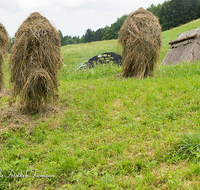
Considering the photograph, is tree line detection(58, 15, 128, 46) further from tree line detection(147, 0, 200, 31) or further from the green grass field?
the green grass field

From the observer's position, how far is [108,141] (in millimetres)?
3287

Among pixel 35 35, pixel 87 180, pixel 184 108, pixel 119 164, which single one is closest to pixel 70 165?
pixel 87 180

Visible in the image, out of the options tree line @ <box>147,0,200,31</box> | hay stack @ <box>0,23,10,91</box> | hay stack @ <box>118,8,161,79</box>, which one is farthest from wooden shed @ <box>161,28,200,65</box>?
tree line @ <box>147,0,200,31</box>

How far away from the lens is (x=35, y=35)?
442cm

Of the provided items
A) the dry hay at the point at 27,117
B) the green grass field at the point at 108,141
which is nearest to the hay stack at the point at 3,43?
the green grass field at the point at 108,141

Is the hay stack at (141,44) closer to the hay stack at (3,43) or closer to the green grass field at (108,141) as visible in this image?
the green grass field at (108,141)

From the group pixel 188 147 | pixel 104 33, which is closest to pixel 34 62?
pixel 188 147

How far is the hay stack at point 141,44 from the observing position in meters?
6.93

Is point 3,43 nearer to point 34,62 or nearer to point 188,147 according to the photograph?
point 34,62

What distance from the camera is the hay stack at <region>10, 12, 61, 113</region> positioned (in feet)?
14.5

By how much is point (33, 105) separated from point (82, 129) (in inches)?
68.5

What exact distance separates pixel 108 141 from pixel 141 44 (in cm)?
493

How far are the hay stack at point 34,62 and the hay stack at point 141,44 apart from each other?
352 cm

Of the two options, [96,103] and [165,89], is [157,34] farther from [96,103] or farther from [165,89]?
[96,103]
